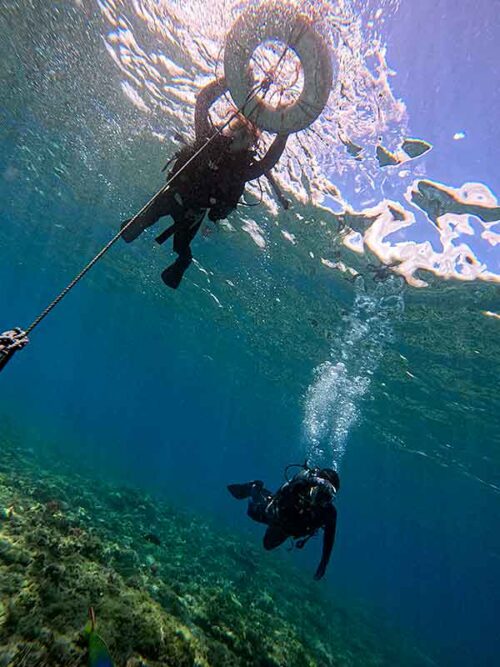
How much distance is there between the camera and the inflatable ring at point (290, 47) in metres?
4.39

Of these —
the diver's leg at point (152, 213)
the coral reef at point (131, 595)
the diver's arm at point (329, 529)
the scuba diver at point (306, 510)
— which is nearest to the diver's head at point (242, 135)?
the diver's leg at point (152, 213)

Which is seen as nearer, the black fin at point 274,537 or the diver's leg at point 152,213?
the diver's leg at point 152,213

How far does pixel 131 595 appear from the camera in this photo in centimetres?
582

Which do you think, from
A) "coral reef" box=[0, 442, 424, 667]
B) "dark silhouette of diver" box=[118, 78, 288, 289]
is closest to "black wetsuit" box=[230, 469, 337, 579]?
"coral reef" box=[0, 442, 424, 667]

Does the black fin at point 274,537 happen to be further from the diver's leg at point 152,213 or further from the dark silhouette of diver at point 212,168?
the diver's leg at point 152,213

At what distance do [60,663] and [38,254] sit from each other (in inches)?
1448

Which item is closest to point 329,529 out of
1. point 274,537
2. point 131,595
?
point 274,537

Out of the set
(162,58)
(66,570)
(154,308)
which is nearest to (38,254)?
(154,308)

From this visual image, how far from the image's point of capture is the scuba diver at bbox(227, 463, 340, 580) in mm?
6508

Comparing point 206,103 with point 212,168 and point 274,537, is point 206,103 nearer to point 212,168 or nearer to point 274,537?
point 212,168

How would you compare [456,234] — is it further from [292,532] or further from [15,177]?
[15,177]

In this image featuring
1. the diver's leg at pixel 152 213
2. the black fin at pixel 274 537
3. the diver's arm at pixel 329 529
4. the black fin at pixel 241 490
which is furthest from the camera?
the black fin at pixel 241 490

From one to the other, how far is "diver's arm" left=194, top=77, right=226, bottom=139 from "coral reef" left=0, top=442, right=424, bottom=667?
22.0 feet

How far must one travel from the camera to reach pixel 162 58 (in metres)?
9.36
